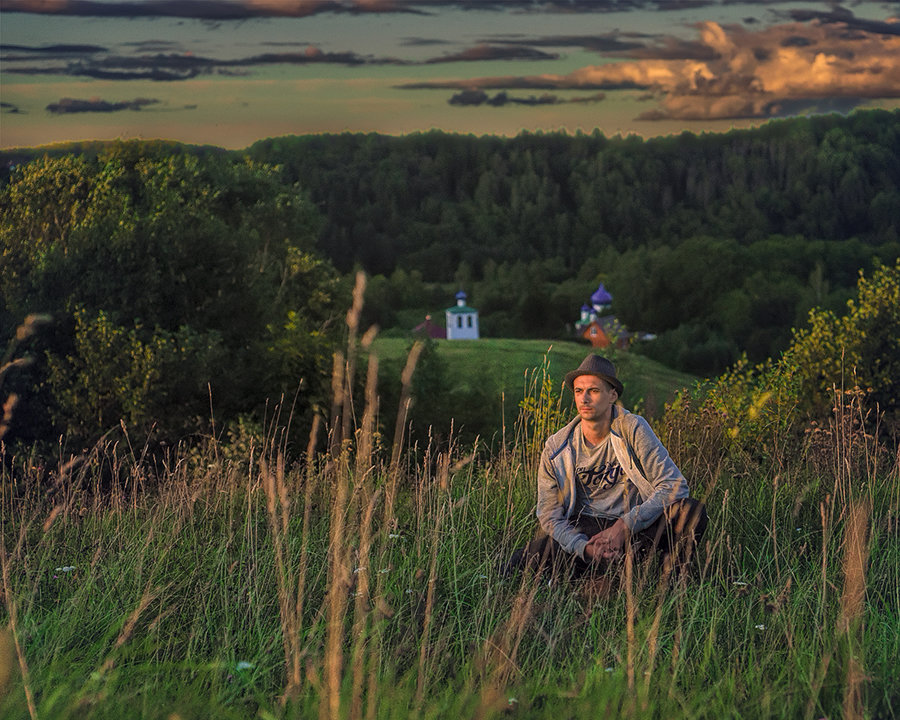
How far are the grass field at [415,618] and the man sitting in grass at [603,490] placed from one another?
0.18m

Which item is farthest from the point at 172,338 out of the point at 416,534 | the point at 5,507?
the point at 416,534

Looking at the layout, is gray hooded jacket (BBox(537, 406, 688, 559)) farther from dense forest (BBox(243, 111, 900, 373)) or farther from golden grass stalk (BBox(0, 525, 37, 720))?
dense forest (BBox(243, 111, 900, 373))

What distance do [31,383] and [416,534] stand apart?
21.1m

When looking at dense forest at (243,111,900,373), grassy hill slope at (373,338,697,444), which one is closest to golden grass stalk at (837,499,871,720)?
grassy hill slope at (373,338,697,444)

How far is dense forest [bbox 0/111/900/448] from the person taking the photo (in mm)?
23953

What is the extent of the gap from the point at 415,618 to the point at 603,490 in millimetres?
1344

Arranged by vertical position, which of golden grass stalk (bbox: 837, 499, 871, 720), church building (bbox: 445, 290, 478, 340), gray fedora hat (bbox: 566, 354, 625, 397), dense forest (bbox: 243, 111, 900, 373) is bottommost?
church building (bbox: 445, 290, 478, 340)

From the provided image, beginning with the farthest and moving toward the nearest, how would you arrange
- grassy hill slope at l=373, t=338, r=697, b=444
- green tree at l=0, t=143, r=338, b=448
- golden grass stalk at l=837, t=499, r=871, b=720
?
grassy hill slope at l=373, t=338, r=697, b=444 → green tree at l=0, t=143, r=338, b=448 → golden grass stalk at l=837, t=499, r=871, b=720

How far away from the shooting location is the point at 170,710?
10.7ft

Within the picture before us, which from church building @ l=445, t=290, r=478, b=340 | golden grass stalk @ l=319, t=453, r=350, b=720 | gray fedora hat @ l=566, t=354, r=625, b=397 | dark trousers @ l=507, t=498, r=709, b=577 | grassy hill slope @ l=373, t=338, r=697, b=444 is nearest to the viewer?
golden grass stalk @ l=319, t=453, r=350, b=720

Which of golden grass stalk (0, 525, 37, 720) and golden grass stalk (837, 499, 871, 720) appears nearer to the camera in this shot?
golden grass stalk (0, 525, 37, 720)

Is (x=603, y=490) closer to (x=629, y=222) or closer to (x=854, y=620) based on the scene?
(x=854, y=620)

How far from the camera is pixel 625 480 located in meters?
4.98

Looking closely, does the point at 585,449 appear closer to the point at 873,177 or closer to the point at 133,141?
the point at 133,141
